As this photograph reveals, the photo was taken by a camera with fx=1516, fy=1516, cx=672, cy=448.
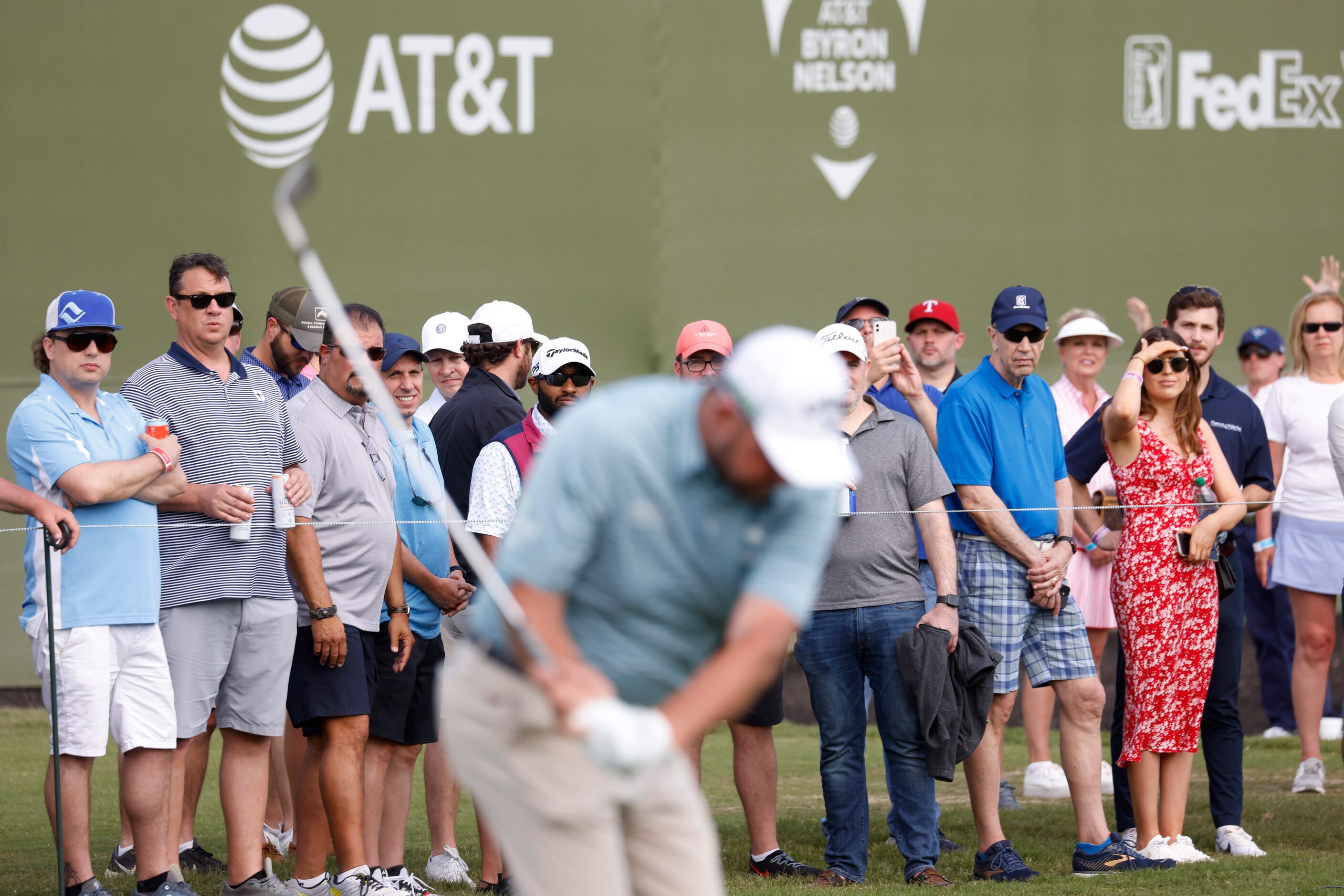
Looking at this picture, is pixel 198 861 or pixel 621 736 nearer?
pixel 621 736

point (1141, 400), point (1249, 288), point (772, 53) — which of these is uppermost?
point (772, 53)

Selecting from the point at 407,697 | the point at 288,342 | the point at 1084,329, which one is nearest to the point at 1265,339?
the point at 1084,329

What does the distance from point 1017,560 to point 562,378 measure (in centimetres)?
193

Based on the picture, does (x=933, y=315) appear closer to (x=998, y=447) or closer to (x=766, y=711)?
(x=998, y=447)

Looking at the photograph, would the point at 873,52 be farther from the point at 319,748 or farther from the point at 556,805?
the point at 556,805

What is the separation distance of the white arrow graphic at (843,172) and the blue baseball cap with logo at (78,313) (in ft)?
19.7

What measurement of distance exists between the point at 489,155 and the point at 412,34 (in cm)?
93

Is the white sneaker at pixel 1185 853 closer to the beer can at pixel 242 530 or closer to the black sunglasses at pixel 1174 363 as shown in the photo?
the black sunglasses at pixel 1174 363

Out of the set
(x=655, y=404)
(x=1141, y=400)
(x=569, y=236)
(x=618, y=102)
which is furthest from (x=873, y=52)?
(x=655, y=404)

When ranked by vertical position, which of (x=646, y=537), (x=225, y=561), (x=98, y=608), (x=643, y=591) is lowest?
(x=98, y=608)

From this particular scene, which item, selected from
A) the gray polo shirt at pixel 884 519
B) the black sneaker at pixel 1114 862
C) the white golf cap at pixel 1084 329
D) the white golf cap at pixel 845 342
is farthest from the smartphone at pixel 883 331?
the black sneaker at pixel 1114 862

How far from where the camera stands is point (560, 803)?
283cm

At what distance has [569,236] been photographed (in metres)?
10.3

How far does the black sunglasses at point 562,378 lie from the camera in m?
5.81
